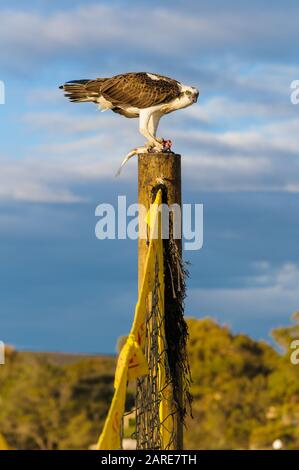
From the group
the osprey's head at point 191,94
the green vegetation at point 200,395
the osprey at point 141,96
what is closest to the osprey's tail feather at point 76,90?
the osprey at point 141,96

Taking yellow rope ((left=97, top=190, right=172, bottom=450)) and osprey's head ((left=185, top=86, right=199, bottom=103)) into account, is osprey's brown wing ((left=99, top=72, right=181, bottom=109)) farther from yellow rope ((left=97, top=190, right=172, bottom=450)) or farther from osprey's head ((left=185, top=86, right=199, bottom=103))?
yellow rope ((left=97, top=190, right=172, bottom=450))

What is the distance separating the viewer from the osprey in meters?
10.7

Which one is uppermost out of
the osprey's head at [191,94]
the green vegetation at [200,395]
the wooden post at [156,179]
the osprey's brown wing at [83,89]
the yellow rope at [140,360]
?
the green vegetation at [200,395]

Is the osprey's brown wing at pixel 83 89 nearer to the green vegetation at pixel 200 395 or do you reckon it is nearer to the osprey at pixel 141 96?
the osprey at pixel 141 96

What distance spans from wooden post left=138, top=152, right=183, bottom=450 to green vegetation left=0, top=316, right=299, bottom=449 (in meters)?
40.6

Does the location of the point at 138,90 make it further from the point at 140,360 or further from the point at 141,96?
the point at 140,360

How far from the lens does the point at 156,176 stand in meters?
10.2

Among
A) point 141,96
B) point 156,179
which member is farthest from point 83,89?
point 156,179

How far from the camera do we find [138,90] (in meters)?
11.3

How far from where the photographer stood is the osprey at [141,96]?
10.7 metres

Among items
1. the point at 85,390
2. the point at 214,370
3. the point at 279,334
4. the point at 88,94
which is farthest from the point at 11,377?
the point at 88,94

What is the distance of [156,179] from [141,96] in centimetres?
131

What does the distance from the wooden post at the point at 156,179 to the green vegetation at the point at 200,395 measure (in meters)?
40.6
